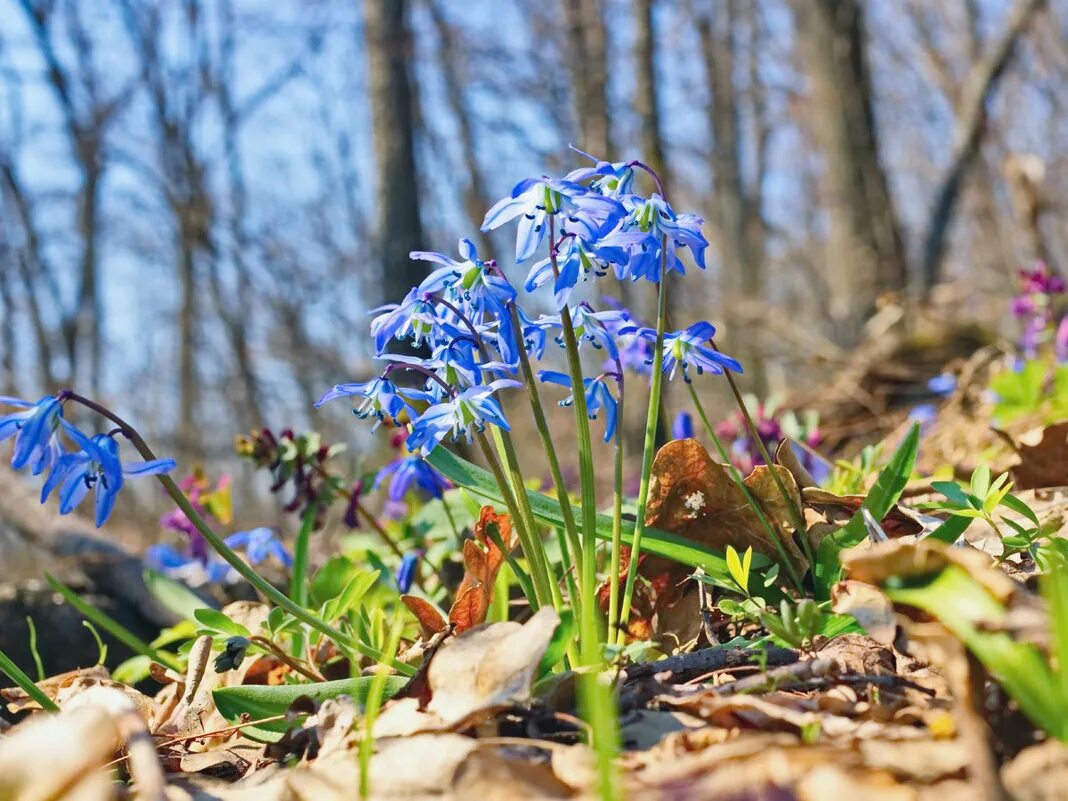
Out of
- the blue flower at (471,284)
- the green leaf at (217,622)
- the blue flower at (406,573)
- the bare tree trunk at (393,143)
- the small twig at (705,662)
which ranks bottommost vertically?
the blue flower at (406,573)

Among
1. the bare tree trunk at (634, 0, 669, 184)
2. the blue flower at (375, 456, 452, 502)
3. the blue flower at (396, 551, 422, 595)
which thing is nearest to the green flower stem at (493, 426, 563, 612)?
the blue flower at (375, 456, 452, 502)

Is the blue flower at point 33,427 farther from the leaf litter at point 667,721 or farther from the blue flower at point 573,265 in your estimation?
the blue flower at point 573,265

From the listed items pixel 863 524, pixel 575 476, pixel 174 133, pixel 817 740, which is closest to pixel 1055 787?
pixel 817 740

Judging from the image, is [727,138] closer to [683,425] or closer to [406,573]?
[683,425]

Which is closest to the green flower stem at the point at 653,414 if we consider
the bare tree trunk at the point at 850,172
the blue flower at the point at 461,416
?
the blue flower at the point at 461,416

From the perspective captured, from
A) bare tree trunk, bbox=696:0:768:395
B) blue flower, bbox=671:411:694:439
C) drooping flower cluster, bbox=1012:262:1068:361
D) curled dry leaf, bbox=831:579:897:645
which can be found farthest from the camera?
bare tree trunk, bbox=696:0:768:395

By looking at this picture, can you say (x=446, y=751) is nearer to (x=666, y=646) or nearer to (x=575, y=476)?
(x=666, y=646)

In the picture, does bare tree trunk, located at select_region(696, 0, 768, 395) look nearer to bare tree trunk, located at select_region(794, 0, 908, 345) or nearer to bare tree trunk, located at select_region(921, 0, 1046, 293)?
bare tree trunk, located at select_region(921, 0, 1046, 293)
